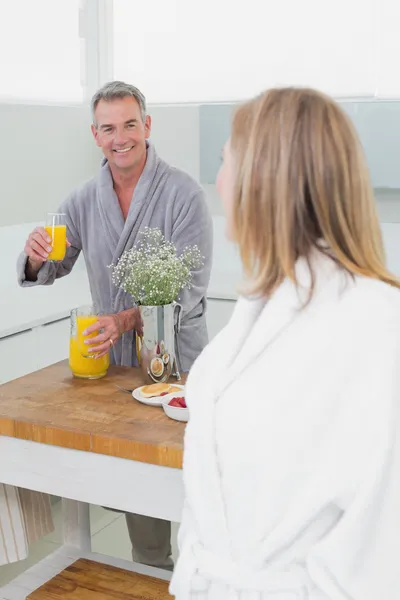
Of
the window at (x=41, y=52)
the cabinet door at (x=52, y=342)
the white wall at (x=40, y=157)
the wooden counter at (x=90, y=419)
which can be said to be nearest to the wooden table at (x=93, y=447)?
the wooden counter at (x=90, y=419)

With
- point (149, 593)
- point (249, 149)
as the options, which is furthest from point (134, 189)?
point (249, 149)

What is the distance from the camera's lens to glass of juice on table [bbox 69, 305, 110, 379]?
2107 mm

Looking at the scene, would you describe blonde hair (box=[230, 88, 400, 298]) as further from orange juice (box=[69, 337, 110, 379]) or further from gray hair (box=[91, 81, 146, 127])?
gray hair (box=[91, 81, 146, 127])

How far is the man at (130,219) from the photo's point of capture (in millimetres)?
2418

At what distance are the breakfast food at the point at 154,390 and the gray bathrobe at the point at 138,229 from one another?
0.38 m

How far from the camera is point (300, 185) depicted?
116 centimetres

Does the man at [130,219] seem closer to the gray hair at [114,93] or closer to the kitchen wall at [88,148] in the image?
the gray hair at [114,93]

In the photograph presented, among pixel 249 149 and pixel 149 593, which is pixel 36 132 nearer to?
pixel 149 593

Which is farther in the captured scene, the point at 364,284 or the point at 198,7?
the point at 198,7

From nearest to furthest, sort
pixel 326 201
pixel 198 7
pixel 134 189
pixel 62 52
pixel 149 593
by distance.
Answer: pixel 326 201, pixel 149 593, pixel 134 189, pixel 198 7, pixel 62 52

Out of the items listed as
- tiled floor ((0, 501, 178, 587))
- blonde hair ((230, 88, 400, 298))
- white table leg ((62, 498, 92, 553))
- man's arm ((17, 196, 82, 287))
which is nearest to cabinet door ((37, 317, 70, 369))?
tiled floor ((0, 501, 178, 587))

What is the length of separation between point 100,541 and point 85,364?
1.26 meters

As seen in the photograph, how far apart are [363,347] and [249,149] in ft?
1.08

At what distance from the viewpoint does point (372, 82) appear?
127 inches
